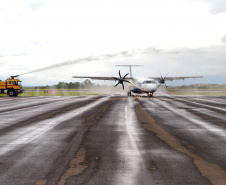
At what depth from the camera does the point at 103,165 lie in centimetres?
518

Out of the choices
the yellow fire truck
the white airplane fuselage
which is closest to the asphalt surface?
the white airplane fuselage

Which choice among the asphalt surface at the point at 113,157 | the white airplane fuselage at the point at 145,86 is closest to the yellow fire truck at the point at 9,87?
the white airplane fuselage at the point at 145,86

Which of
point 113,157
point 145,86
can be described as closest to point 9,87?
point 145,86

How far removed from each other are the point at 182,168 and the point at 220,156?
5.27 feet

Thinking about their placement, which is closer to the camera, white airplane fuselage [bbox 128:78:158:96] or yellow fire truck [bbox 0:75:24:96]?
white airplane fuselage [bbox 128:78:158:96]

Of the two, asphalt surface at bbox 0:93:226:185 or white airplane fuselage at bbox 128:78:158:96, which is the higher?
white airplane fuselage at bbox 128:78:158:96

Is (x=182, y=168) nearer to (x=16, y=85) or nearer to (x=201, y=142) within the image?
(x=201, y=142)

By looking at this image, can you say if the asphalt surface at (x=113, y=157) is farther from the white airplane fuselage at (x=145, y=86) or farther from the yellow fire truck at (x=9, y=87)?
the yellow fire truck at (x=9, y=87)

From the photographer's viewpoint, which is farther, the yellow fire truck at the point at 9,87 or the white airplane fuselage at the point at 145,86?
the yellow fire truck at the point at 9,87

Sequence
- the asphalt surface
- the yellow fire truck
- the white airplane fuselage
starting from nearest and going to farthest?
1. the asphalt surface
2. the white airplane fuselage
3. the yellow fire truck

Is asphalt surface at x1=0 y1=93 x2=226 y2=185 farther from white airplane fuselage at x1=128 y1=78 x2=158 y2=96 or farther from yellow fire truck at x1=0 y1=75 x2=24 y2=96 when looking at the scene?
yellow fire truck at x1=0 y1=75 x2=24 y2=96

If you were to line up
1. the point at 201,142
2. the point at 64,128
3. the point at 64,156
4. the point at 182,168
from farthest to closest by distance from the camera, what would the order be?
the point at 64,128 → the point at 201,142 → the point at 64,156 → the point at 182,168

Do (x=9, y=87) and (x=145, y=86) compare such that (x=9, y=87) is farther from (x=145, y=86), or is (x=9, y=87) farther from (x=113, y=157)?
(x=113, y=157)

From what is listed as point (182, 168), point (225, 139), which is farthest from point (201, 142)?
point (182, 168)
